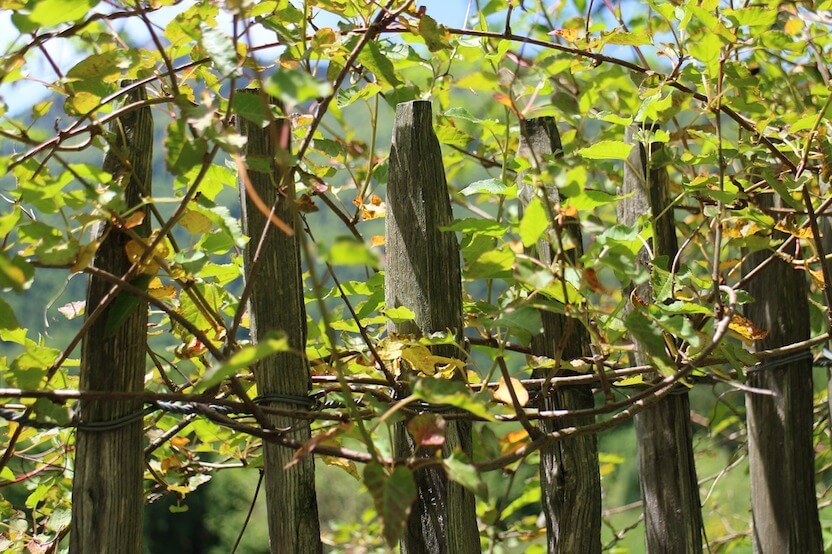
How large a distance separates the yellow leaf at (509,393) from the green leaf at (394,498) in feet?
0.77

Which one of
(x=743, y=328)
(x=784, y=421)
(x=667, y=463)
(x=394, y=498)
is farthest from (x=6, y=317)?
(x=784, y=421)

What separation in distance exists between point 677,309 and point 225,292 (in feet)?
2.29

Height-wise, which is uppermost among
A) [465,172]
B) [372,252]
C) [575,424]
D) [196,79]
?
[465,172]

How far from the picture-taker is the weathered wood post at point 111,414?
3.69ft

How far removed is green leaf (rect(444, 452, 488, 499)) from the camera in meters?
0.86

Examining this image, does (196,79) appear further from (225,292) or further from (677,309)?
(677,309)

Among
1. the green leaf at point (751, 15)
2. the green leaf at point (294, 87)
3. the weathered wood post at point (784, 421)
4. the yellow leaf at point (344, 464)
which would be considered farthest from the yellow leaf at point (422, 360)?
the weathered wood post at point (784, 421)

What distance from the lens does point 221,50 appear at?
2.89 ft

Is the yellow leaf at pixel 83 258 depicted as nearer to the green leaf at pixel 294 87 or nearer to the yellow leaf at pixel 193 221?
the yellow leaf at pixel 193 221

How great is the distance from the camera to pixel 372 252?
0.68 meters

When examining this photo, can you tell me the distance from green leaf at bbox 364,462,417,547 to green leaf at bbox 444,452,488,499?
5 centimetres

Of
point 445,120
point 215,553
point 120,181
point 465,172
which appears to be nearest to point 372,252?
point 120,181

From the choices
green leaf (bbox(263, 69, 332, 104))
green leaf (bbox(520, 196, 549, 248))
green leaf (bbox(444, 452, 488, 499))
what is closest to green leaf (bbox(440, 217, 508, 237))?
green leaf (bbox(520, 196, 549, 248))

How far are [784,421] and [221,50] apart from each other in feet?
4.51
